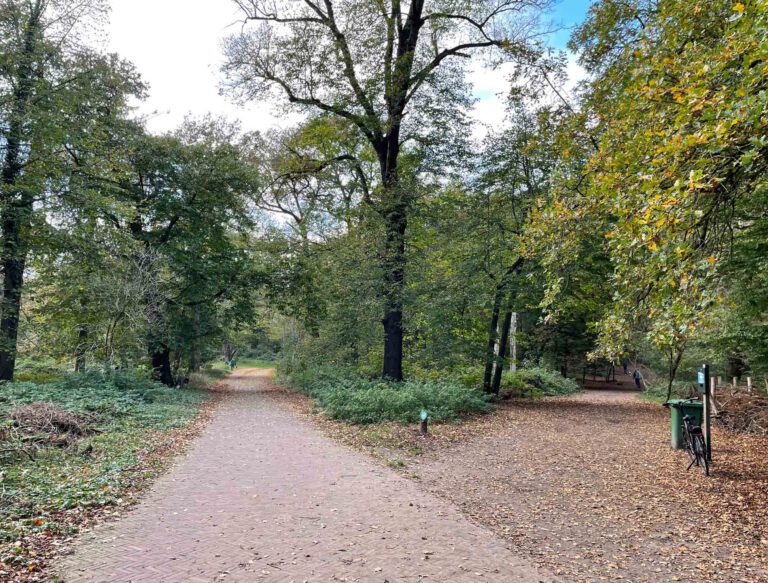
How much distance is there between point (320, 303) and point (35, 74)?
1309 cm

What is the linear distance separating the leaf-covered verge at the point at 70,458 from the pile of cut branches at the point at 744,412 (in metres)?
13.2

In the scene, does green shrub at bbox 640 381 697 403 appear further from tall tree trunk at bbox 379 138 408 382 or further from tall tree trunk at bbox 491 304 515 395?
tall tree trunk at bbox 379 138 408 382

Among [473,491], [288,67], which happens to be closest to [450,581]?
[473,491]

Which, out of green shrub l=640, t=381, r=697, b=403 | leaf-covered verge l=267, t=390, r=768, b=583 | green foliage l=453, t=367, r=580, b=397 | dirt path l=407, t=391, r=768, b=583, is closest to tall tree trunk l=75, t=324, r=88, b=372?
leaf-covered verge l=267, t=390, r=768, b=583

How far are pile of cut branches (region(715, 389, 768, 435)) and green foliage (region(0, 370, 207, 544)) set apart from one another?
1335cm

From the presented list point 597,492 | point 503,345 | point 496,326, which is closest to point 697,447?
point 597,492

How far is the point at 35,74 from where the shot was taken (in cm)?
1425

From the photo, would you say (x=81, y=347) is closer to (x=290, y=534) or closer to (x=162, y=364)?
(x=162, y=364)

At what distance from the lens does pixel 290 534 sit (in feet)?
17.0

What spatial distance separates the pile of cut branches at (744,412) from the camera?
11.4 m

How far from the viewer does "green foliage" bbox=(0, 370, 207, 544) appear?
545 centimetres

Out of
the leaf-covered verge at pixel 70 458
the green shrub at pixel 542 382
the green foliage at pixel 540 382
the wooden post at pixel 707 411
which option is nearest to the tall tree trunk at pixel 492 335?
the green foliage at pixel 540 382

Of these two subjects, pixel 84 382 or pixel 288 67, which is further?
pixel 288 67

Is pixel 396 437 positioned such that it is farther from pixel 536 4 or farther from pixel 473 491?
pixel 536 4
